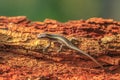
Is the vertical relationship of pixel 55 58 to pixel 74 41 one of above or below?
below

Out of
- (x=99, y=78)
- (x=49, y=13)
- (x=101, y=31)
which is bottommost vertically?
(x=99, y=78)

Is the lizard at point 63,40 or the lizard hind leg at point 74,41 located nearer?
the lizard at point 63,40

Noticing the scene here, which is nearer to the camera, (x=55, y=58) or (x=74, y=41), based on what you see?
(x=55, y=58)

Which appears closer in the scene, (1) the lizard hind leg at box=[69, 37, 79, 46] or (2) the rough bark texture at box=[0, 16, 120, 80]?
(2) the rough bark texture at box=[0, 16, 120, 80]

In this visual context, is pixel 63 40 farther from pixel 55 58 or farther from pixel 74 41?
pixel 55 58

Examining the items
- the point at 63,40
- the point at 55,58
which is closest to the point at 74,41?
the point at 63,40

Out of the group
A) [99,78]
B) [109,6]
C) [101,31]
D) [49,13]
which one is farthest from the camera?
A: [109,6]

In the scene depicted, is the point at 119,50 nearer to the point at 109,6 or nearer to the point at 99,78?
the point at 99,78

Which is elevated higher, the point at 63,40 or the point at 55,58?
the point at 63,40

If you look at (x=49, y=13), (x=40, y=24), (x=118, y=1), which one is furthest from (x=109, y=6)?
(x=40, y=24)

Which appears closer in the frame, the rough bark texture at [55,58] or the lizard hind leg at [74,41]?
the rough bark texture at [55,58]

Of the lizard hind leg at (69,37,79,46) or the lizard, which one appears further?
the lizard hind leg at (69,37,79,46)
